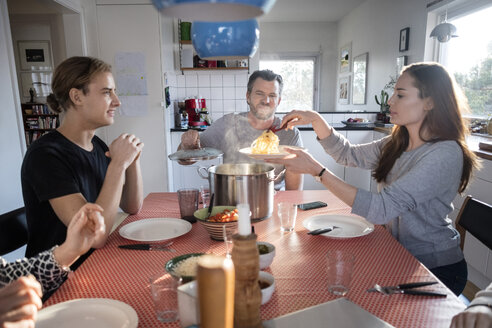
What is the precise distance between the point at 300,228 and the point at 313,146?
2.48 meters

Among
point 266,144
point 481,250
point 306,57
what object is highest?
point 306,57

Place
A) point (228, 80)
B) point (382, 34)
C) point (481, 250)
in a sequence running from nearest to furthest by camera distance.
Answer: point (481, 250), point (228, 80), point (382, 34)

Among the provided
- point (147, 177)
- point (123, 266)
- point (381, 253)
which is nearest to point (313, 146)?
point (147, 177)

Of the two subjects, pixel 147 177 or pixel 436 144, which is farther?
pixel 147 177

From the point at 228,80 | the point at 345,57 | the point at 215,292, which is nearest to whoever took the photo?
the point at 215,292

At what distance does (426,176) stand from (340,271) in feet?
1.94

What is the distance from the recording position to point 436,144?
1304mm

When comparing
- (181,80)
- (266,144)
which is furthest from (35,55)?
(266,144)

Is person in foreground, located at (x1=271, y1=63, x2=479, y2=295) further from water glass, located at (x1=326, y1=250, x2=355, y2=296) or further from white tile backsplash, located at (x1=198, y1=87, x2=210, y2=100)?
white tile backsplash, located at (x1=198, y1=87, x2=210, y2=100)

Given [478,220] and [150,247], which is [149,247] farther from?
[478,220]

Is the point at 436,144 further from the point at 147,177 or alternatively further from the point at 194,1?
the point at 147,177

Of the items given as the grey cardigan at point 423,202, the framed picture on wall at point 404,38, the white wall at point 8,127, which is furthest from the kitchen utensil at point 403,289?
the framed picture on wall at point 404,38

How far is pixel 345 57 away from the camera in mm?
6629

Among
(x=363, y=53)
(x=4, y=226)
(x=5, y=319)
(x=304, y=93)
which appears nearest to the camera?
(x=5, y=319)
